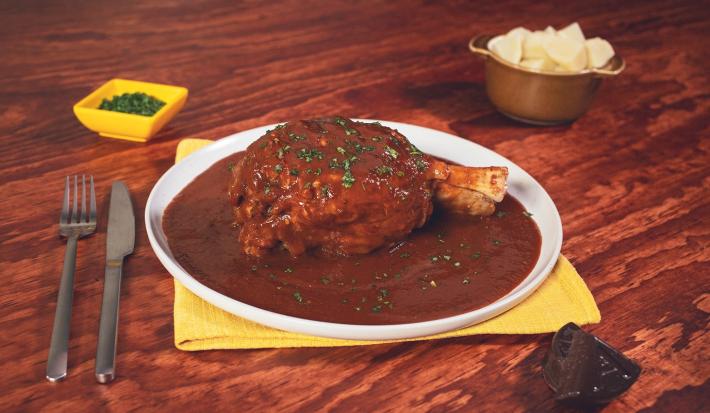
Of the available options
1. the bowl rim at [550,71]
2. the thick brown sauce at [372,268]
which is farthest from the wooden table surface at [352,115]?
the bowl rim at [550,71]

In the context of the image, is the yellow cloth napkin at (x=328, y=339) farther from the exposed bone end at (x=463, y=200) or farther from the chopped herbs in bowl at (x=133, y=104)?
the chopped herbs in bowl at (x=133, y=104)

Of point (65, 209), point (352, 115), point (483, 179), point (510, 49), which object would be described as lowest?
point (65, 209)

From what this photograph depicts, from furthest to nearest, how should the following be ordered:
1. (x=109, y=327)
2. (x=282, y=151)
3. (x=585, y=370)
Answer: (x=282, y=151) < (x=109, y=327) < (x=585, y=370)

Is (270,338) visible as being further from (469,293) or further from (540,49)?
(540,49)

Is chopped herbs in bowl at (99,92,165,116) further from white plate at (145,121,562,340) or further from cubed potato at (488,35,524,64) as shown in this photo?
cubed potato at (488,35,524,64)

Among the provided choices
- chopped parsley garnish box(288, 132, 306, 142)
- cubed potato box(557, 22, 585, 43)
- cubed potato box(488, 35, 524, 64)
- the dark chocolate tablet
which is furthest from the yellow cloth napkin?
cubed potato box(557, 22, 585, 43)

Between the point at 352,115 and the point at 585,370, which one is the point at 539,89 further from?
the point at 585,370

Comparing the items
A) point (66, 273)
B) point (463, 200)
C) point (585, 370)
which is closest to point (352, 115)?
point (463, 200)
